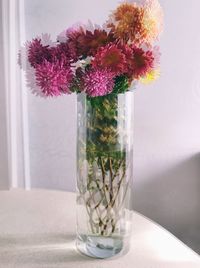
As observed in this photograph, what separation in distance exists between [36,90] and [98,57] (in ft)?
0.48

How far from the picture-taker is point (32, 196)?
1367 mm

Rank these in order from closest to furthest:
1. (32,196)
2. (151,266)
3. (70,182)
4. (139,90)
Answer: (151,266)
(32,196)
(139,90)
(70,182)

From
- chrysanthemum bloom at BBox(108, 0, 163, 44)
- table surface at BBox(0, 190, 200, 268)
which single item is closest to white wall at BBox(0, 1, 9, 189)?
table surface at BBox(0, 190, 200, 268)

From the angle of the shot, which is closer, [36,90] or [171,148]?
[36,90]

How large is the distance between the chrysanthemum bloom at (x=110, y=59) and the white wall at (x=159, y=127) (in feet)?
2.88

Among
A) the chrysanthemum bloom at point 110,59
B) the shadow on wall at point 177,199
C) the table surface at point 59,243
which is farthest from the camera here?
the shadow on wall at point 177,199

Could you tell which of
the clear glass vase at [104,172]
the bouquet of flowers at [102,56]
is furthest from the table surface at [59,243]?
the bouquet of flowers at [102,56]

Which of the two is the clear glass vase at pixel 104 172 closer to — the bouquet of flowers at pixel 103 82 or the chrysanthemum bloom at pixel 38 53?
the bouquet of flowers at pixel 103 82

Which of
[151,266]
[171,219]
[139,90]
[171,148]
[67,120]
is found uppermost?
[139,90]

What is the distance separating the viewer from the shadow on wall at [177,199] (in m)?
1.80

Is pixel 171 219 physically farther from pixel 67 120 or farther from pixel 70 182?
pixel 67 120

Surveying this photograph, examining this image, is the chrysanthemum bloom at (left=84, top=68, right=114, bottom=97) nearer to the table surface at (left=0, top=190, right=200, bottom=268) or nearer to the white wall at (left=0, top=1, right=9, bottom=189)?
the table surface at (left=0, top=190, right=200, bottom=268)

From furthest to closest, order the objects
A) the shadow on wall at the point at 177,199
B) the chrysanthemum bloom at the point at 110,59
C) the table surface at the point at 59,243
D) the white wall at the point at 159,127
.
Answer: the shadow on wall at the point at 177,199 → the white wall at the point at 159,127 → the table surface at the point at 59,243 → the chrysanthemum bloom at the point at 110,59

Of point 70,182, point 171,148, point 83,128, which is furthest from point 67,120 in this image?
point 83,128
